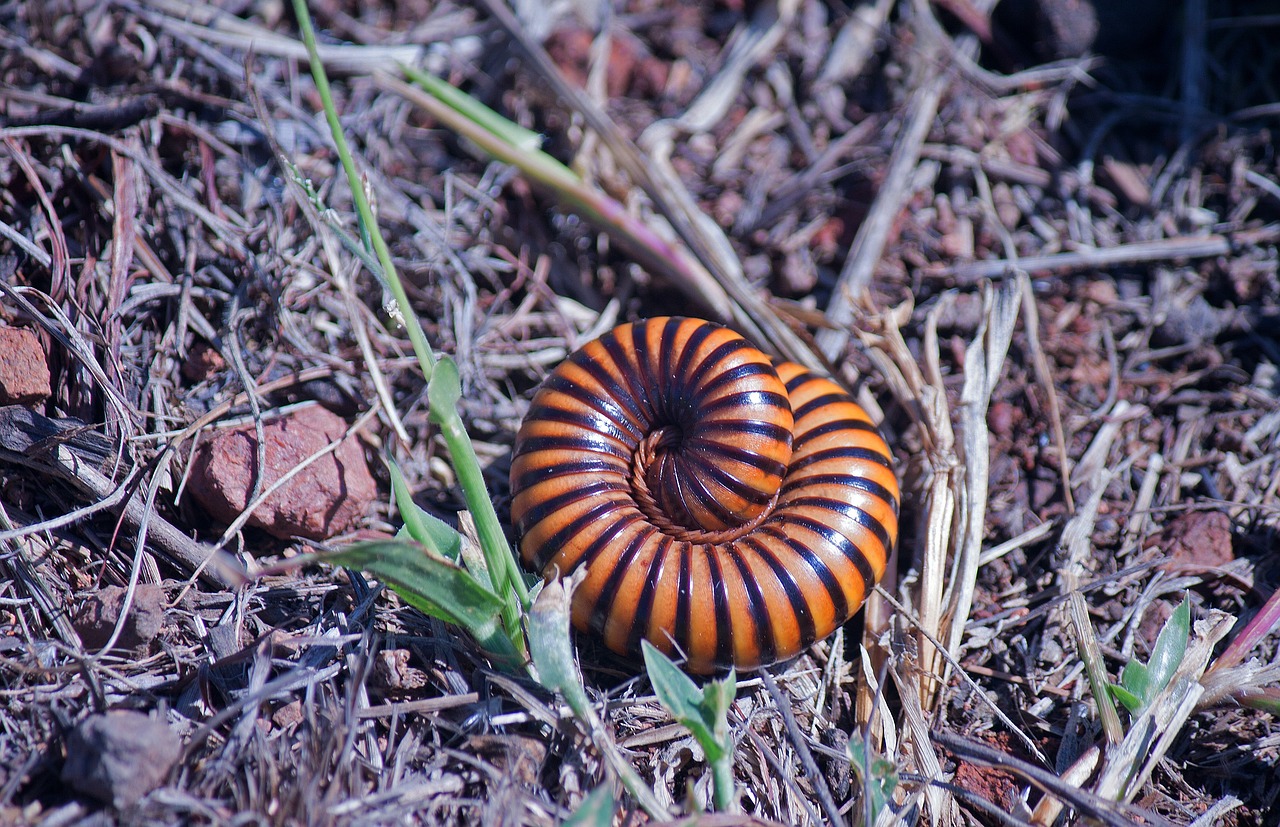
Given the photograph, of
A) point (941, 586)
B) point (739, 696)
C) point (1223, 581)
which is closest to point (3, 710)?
point (739, 696)

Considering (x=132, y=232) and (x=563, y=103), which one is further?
(x=563, y=103)

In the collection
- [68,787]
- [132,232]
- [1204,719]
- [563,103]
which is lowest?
[68,787]

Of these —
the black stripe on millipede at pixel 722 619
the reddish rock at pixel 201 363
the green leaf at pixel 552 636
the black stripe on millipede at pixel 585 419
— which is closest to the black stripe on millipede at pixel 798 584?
the black stripe on millipede at pixel 722 619

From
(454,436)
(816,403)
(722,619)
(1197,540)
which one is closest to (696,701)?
(722,619)

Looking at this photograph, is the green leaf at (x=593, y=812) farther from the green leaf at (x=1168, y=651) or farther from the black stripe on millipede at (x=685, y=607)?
the green leaf at (x=1168, y=651)

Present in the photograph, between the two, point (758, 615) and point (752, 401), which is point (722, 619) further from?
point (752, 401)

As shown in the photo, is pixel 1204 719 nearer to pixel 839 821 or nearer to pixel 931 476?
pixel 931 476

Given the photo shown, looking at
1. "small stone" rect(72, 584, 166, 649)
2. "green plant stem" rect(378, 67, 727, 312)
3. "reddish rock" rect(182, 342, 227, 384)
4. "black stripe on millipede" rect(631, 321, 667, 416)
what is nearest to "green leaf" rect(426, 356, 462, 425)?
"black stripe on millipede" rect(631, 321, 667, 416)
